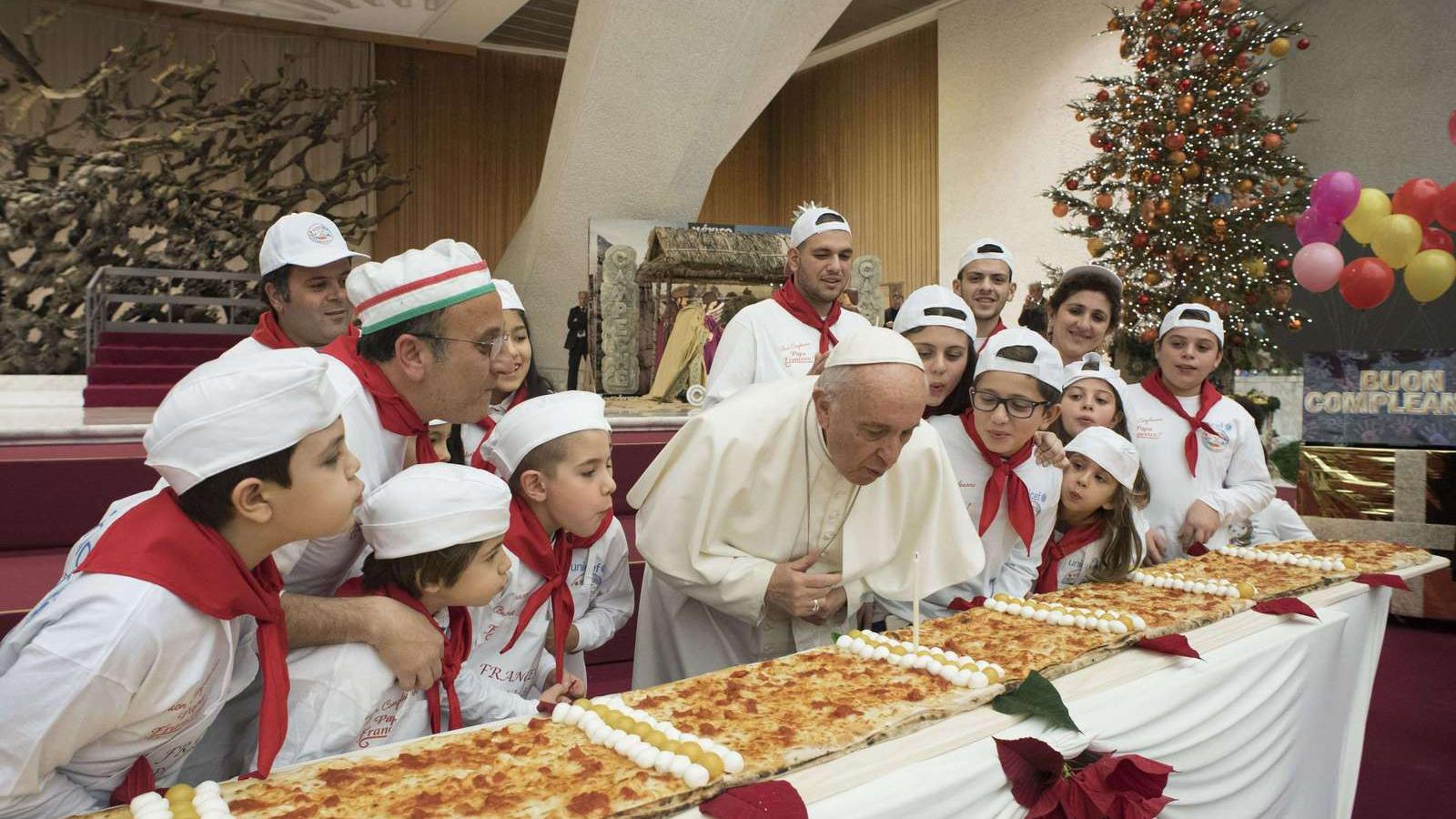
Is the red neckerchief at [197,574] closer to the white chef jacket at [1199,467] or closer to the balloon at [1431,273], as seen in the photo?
the white chef jacket at [1199,467]

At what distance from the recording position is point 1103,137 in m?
10.1

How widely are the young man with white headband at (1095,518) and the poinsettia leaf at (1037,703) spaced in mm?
1325

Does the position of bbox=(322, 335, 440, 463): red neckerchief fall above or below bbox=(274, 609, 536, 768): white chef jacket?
above

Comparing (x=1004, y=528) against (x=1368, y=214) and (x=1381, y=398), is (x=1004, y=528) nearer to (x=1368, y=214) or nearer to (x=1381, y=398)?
(x=1381, y=398)

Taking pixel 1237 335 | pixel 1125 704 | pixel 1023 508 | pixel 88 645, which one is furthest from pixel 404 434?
pixel 1237 335

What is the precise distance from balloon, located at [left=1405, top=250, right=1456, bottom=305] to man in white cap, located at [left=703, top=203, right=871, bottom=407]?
5.47 meters

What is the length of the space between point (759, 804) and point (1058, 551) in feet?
7.30

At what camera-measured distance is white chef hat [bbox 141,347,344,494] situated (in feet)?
5.12

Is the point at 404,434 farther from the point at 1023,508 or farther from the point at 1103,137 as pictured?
the point at 1103,137

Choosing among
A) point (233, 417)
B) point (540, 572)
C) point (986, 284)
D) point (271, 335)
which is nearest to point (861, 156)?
point (986, 284)

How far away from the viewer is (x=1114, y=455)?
11.0ft

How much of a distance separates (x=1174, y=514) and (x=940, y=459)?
6.06ft

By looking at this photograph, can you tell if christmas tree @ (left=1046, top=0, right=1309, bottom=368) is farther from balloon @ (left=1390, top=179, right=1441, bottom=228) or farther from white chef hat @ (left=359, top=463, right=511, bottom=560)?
white chef hat @ (left=359, top=463, right=511, bottom=560)

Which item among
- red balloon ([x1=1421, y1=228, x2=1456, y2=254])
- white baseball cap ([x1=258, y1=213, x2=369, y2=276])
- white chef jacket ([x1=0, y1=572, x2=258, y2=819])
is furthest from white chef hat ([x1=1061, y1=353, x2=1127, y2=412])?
red balloon ([x1=1421, y1=228, x2=1456, y2=254])
